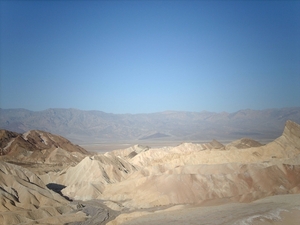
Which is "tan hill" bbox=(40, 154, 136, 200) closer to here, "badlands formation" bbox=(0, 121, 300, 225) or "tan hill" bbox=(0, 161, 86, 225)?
"badlands formation" bbox=(0, 121, 300, 225)

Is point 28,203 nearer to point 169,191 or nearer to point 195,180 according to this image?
point 169,191

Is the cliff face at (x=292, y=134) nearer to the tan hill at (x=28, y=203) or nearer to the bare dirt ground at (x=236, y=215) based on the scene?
the bare dirt ground at (x=236, y=215)

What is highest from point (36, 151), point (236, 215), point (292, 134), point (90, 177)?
point (292, 134)

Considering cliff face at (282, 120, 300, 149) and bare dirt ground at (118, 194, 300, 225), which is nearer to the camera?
bare dirt ground at (118, 194, 300, 225)

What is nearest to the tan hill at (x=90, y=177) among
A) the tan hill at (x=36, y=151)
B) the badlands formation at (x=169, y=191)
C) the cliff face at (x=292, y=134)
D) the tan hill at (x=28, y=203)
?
the badlands formation at (x=169, y=191)

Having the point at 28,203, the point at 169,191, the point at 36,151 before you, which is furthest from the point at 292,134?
the point at 36,151

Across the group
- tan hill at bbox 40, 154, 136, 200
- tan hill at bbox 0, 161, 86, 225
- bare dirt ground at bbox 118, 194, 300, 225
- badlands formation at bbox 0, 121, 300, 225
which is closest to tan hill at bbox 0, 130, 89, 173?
badlands formation at bbox 0, 121, 300, 225
